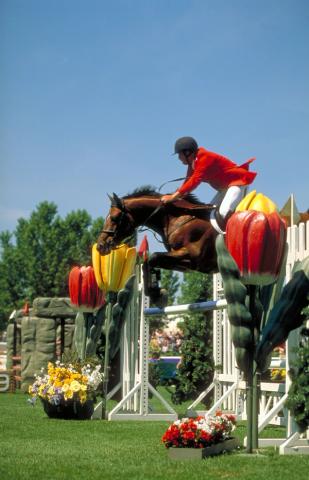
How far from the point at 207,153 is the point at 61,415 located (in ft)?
11.0

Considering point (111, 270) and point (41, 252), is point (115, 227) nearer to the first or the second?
point (111, 270)

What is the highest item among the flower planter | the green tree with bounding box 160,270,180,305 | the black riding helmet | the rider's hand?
the green tree with bounding box 160,270,180,305

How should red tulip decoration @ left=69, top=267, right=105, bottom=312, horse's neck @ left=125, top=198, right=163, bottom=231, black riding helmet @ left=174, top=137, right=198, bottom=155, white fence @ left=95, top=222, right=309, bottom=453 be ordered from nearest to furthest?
black riding helmet @ left=174, top=137, right=198, bottom=155 → white fence @ left=95, top=222, right=309, bottom=453 → horse's neck @ left=125, top=198, right=163, bottom=231 → red tulip decoration @ left=69, top=267, right=105, bottom=312

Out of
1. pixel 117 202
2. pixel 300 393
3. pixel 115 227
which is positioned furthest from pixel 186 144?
pixel 300 393

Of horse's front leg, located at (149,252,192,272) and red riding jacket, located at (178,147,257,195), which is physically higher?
red riding jacket, located at (178,147,257,195)

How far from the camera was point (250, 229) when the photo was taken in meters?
4.86

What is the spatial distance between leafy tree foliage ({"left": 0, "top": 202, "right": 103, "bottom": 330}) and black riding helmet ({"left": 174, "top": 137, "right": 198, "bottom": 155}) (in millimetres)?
35078

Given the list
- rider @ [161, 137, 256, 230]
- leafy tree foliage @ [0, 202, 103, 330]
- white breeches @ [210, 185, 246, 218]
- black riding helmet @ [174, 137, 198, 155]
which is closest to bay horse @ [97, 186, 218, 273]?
rider @ [161, 137, 256, 230]

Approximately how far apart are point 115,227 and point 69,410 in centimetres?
205

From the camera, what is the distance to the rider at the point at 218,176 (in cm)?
672

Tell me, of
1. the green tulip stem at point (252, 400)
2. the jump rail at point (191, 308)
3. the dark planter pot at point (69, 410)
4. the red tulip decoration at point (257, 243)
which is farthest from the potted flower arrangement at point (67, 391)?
the red tulip decoration at point (257, 243)

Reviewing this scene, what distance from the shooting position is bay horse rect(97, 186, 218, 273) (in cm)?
726

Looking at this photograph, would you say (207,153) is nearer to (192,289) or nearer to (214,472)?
(214,472)

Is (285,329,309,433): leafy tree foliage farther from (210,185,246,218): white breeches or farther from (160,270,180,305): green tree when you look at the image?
(160,270,180,305): green tree
